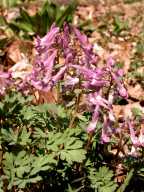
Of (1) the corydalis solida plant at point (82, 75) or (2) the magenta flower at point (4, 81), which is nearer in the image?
(1) the corydalis solida plant at point (82, 75)

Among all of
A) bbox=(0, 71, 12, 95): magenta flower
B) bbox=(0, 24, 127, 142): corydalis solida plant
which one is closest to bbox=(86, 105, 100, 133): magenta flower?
bbox=(0, 24, 127, 142): corydalis solida plant

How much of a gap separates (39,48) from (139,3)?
521 centimetres

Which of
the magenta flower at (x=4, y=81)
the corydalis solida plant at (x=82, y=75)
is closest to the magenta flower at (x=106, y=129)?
the corydalis solida plant at (x=82, y=75)

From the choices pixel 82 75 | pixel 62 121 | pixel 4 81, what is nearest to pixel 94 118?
pixel 82 75

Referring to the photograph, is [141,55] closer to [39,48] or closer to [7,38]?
[7,38]

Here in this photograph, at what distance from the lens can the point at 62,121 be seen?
136 inches

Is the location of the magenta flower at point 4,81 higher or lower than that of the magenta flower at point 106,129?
higher

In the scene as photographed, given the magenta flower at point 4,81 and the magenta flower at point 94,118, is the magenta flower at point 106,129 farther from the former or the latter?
the magenta flower at point 4,81

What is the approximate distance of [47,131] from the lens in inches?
139

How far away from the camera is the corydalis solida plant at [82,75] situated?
3.06 meters

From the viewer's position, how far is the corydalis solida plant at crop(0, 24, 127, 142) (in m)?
3.06

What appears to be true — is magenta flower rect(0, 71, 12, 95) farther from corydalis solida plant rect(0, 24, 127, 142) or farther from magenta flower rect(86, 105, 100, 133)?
magenta flower rect(86, 105, 100, 133)

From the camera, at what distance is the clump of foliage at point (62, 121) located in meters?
3.09

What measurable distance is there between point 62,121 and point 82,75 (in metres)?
0.45
